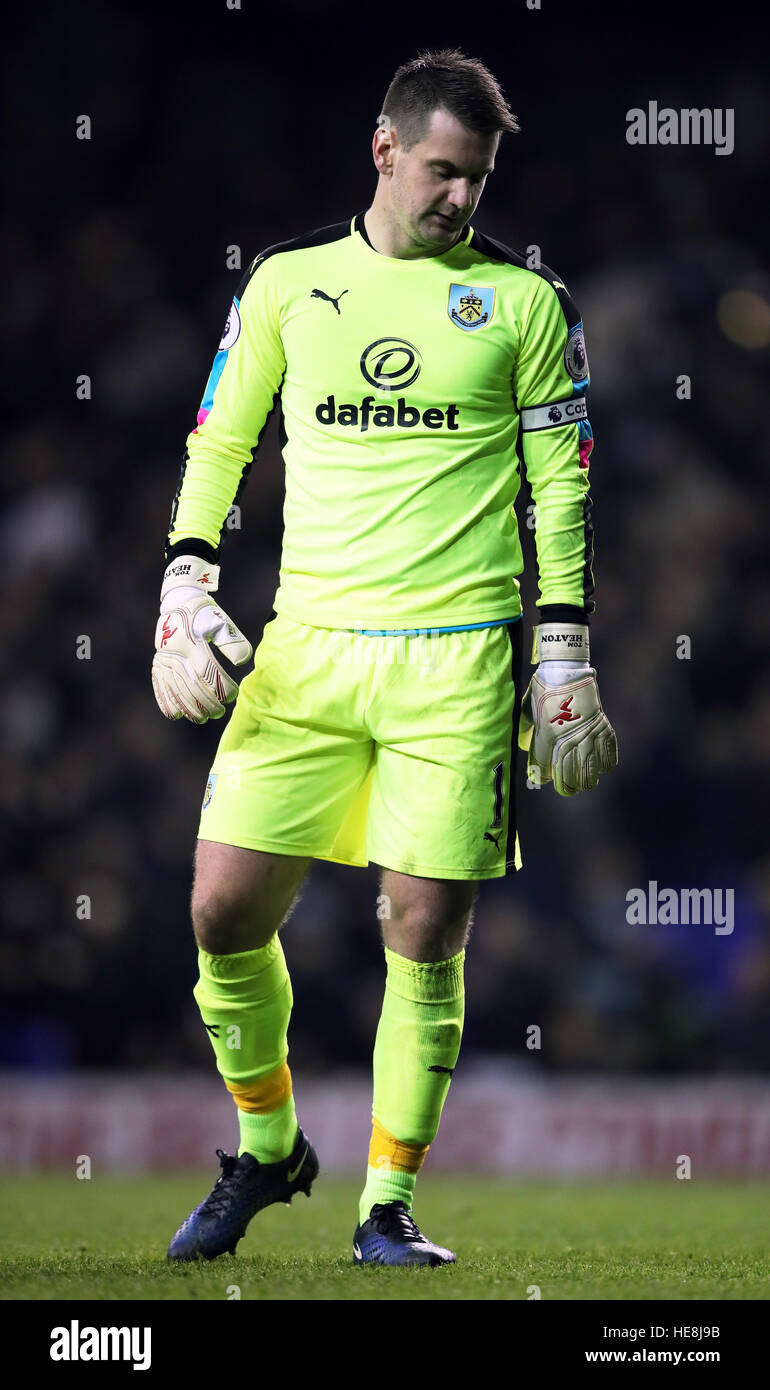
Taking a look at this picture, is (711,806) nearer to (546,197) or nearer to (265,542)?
(265,542)

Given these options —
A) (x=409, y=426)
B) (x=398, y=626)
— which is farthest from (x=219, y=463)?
(x=398, y=626)

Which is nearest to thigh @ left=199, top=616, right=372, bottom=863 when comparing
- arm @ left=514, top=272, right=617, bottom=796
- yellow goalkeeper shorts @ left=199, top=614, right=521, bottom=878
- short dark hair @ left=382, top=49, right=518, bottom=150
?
yellow goalkeeper shorts @ left=199, top=614, right=521, bottom=878

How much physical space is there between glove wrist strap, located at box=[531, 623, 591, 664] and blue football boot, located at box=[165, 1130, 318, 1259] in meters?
1.13

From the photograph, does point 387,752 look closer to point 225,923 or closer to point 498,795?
point 498,795

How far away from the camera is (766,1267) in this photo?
3.12m

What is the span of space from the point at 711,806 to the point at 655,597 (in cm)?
99

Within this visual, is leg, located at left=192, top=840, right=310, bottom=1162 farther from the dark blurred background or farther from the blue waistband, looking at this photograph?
the dark blurred background

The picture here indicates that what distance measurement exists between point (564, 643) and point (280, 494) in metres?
4.32

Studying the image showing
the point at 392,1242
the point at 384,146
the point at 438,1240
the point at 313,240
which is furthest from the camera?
the point at 438,1240

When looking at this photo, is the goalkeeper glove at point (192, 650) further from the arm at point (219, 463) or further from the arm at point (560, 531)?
the arm at point (560, 531)

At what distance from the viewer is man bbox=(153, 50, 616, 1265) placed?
3086 mm

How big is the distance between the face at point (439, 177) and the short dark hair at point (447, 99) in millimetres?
17

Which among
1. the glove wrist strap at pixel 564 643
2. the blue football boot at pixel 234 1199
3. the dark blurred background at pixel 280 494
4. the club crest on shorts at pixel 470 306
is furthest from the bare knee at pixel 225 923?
Answer: the dark blurred background at pixel 280 494

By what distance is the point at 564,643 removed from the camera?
3.21m
